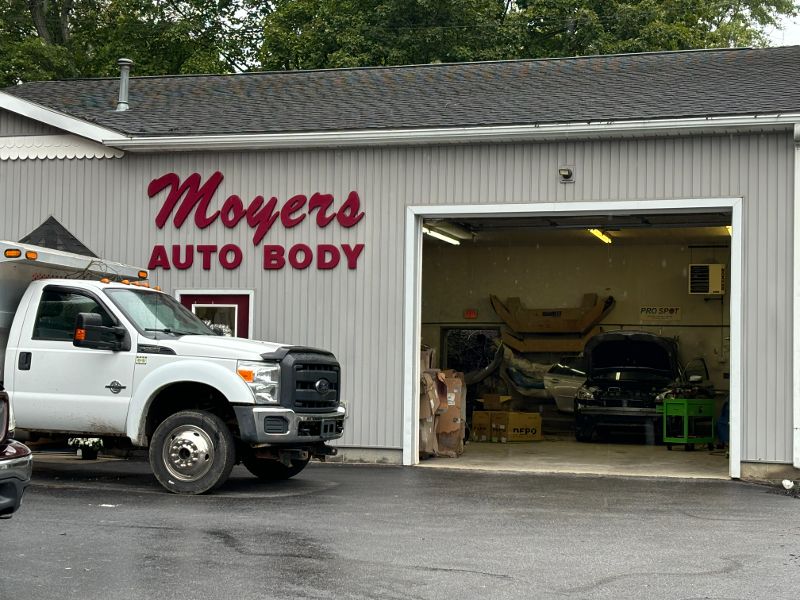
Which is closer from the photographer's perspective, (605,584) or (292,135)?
(605,584)

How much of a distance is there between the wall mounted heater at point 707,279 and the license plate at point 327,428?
13.3 meters

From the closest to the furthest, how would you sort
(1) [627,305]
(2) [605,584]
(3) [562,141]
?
1. (2) [605,584]
2. (3) [562,141]
3. (1) [627,305]

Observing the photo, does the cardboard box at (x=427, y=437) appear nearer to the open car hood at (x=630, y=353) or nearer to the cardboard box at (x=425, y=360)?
the cardboard box at (x=425, y=360)

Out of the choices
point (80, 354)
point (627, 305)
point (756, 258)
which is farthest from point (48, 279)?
point (627, 305)

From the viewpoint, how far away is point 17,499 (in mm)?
7094

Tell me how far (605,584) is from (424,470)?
7350mm

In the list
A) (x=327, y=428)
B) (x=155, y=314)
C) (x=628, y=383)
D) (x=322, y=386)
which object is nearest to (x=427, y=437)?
(x=327, y=428)

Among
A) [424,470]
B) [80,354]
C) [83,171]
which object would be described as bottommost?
[424,470]

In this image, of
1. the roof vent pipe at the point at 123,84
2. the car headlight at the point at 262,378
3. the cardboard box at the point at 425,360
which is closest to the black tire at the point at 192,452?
the car headlight at the point at 262,378

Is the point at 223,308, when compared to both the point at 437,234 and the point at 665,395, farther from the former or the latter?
the point at 665,395

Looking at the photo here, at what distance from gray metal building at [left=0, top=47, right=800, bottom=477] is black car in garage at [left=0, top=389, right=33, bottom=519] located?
8.52 metres

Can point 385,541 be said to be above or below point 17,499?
below

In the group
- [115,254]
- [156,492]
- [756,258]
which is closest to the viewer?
[156,492]

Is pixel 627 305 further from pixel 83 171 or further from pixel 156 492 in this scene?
pixel 156 492
